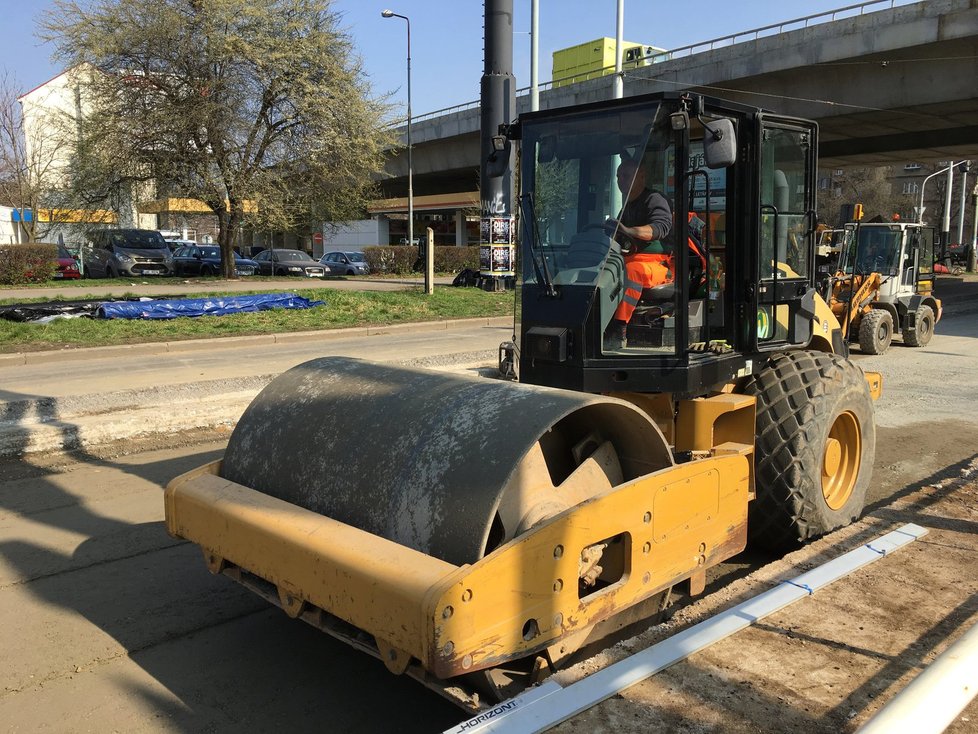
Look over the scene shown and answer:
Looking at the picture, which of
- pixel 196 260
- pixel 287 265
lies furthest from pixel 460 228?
pixel 196 260

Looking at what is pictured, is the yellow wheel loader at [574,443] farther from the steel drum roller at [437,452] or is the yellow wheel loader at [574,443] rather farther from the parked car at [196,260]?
the parked car at [196,260]

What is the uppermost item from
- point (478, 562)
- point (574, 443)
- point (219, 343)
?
point (574, 443)

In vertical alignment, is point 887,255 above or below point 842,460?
above

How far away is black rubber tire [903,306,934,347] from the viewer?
53.2 feet

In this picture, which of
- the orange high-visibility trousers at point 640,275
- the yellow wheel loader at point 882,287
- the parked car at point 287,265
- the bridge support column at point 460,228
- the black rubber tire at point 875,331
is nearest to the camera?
the orange high-visibility trousers at point 640,275

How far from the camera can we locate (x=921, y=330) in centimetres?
1645

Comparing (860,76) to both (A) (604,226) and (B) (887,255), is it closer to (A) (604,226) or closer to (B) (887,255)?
(B) (887,255)

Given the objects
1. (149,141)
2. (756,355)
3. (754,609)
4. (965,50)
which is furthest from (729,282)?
(149,141)

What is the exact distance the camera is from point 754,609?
3.74 meters

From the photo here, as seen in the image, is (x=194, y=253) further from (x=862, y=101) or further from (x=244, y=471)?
(x=244, y=471)

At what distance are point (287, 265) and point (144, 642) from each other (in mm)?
31142

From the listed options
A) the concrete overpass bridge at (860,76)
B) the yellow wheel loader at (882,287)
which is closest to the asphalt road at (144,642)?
the yellow wheel loader at (882,287)

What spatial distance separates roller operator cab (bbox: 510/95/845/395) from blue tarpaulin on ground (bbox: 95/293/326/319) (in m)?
12.9

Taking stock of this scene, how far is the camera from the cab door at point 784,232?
197 inches
